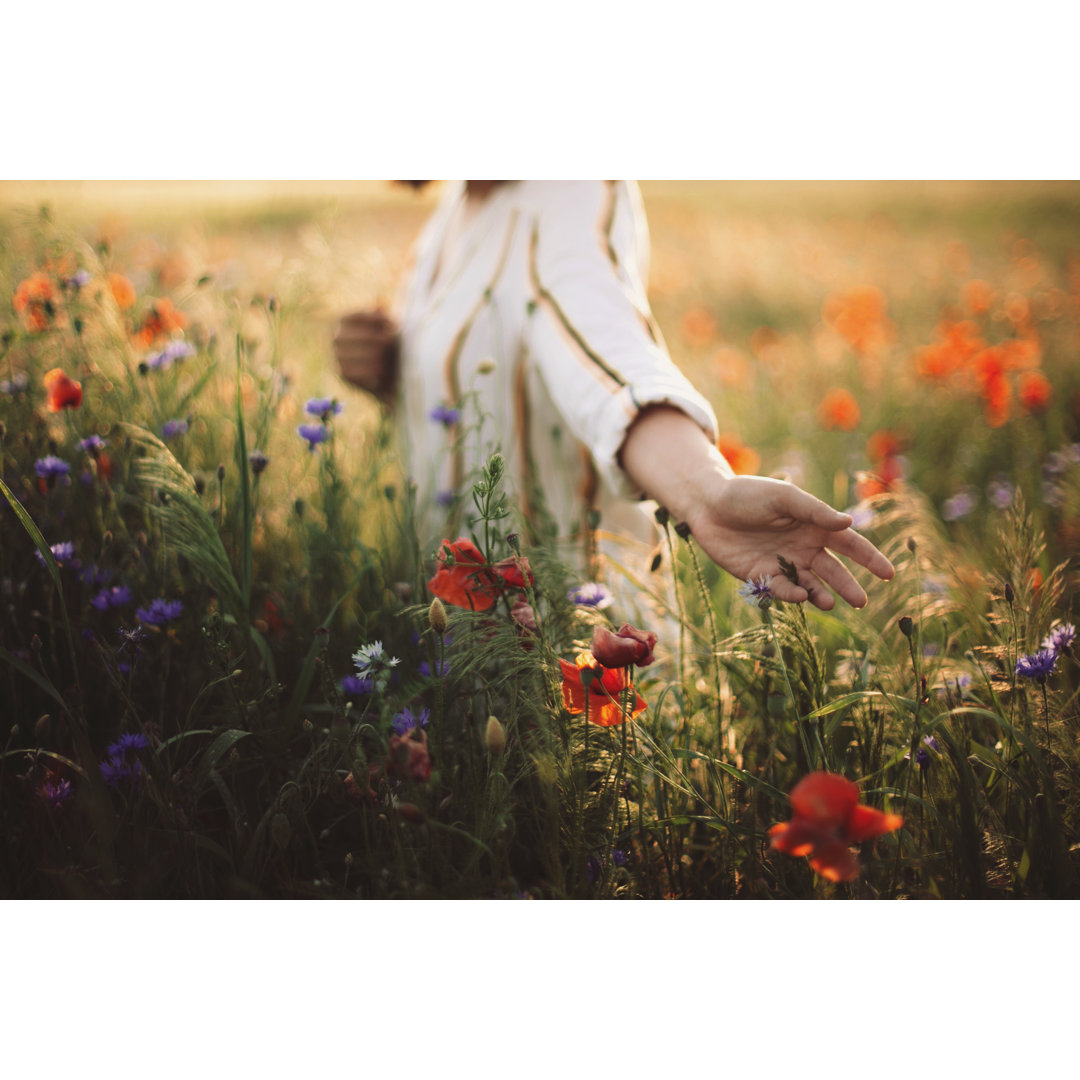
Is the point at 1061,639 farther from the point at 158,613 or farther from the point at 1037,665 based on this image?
the point at 158,613

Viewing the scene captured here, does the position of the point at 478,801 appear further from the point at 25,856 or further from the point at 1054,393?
the point at 1054,393

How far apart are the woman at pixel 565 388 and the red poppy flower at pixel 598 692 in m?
0.17

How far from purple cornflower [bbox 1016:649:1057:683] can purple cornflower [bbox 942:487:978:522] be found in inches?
38.0

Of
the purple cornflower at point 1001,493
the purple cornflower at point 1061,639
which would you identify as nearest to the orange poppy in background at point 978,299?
the purple cornflower at point 1001,493

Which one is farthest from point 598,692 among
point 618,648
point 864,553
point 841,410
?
point 841,410

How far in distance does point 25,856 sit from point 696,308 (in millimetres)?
3556

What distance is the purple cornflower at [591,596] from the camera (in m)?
1.07

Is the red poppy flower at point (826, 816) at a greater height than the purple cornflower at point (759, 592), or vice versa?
the purple cornflower at point (759, 592)

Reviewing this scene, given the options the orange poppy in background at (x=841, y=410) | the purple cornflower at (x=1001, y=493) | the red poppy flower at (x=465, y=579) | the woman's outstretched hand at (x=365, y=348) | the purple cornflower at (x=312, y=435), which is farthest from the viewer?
the orange poppy in background at (x=841, y=410)

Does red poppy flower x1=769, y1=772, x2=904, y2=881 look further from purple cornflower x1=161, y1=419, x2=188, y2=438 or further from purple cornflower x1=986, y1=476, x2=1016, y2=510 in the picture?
Answer: purple cornflower x1=986, y1=476, x2=1016, y2=510

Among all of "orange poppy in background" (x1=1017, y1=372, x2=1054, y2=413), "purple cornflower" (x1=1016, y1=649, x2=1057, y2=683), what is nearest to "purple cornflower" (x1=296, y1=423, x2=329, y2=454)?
"purple cornflower" (x1=1016, y1=649, x2=1057, y2=683)

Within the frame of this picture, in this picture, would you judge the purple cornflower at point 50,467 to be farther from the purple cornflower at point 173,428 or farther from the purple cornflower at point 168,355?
the purple cornflower at point 168,355

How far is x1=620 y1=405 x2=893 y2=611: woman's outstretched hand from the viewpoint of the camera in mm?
800

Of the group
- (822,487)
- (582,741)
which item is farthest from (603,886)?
(822,487)
